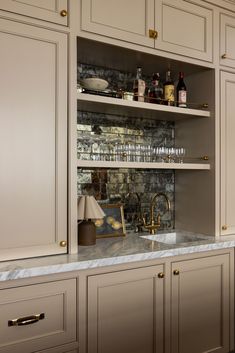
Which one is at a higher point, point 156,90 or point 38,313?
point 156,90

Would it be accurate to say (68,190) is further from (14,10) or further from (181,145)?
(181,145)

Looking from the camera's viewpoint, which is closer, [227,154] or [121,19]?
[121,19]

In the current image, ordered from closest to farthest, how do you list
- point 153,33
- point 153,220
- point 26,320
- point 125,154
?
point 26,320 < point 153,33 < point 125,154 < point 153,220

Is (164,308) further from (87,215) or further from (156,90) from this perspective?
(156,90)

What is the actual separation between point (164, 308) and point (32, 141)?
121 centimetres

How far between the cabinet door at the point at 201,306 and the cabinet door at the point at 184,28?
53.9 inches

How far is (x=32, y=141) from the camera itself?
1.77m

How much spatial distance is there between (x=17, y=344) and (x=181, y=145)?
6.07 feet

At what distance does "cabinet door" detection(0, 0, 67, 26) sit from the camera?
5.61ft

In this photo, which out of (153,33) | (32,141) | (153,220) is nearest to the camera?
(32,141)

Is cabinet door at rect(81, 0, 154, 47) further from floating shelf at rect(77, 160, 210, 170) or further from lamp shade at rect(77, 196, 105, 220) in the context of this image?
lamp shade at rect(77, 196, 105, 220)

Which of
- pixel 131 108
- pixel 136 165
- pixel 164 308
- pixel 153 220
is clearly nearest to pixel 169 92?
pixel 131 108

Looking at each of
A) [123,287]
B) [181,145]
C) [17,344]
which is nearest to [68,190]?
[123,287]

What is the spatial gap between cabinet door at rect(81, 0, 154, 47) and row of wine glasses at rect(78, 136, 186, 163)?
2.19 feet
